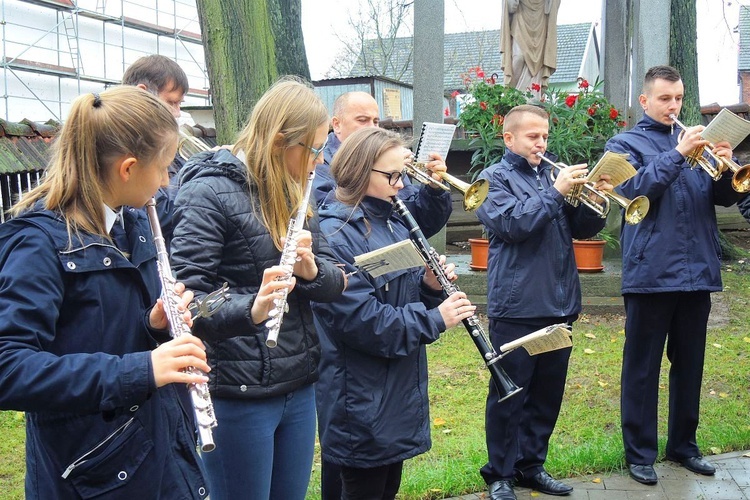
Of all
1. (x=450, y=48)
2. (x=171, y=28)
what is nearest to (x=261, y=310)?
(x=171, y=28)

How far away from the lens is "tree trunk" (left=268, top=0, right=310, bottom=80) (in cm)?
705

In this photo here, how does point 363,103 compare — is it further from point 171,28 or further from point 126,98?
point 171,28

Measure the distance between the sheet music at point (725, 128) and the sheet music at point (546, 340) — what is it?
5.00 feet

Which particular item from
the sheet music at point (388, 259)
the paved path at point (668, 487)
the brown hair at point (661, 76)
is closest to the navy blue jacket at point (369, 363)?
the sheet music at point (388, 259)

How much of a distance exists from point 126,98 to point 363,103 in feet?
10.0

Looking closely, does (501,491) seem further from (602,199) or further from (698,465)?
(602,199)

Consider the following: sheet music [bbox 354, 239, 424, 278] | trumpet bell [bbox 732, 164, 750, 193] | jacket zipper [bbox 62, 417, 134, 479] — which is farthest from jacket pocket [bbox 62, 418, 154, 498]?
trumpet bell [bbox 732, 164, 750, 193]

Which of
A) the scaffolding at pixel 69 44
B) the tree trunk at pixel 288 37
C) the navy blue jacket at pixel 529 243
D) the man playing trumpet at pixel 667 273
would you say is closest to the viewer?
the navy blue jacket at pixel 529 243

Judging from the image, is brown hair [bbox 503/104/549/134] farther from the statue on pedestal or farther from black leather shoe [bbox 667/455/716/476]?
the statue on pedestal

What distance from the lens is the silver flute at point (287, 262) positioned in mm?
2379

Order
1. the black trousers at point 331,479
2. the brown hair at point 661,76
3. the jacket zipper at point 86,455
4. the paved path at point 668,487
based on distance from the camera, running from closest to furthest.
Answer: the jacket zipper at point 86,455
the black trousers at point 331,479
the paved path at point 668,487
the brown hair at point 661,76

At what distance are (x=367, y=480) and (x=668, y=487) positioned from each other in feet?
6.50

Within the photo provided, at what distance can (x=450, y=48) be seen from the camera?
37969 mm

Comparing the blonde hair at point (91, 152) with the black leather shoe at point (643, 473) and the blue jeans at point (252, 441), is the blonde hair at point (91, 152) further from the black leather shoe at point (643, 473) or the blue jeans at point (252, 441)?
the black leather shoe at point (643, 473)
